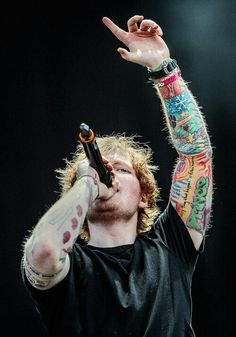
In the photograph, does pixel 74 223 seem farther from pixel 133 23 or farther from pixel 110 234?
pixel 133 23

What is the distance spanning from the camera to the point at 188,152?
187 cm

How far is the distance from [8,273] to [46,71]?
110 cm

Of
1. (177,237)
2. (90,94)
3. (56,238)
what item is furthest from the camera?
(90,94)

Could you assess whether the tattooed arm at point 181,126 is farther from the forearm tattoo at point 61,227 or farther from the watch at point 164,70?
the forearm tattoo at point 61,227

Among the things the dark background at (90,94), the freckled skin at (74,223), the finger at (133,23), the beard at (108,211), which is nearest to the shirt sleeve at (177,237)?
the beard at (108,211)

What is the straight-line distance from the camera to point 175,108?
186 cm

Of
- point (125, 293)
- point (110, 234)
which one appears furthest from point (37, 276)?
point (110, 234)

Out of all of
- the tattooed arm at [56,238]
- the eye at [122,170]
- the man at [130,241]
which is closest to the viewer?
the tattooed arm at [56,238]

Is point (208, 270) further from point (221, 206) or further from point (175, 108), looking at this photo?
point (175, 108)

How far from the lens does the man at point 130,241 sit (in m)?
1.48

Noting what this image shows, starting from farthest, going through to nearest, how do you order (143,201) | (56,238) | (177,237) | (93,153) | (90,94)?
(90,94) < (143,201) < (177,237) < (93,153) < (56,238)

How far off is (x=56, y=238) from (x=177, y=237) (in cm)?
50

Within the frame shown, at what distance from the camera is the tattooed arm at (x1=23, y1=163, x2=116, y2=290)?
1380 millimetres

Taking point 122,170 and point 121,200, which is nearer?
point 121,200
